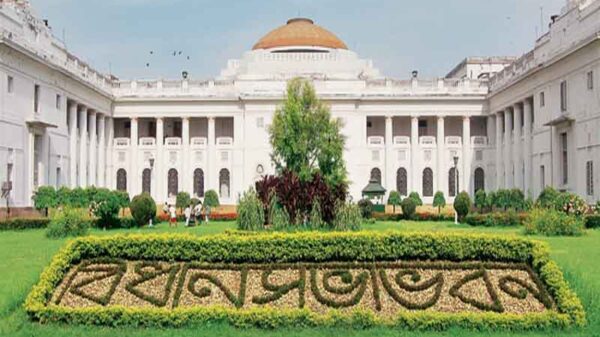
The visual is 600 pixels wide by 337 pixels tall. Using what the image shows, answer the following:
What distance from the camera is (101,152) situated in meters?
52.6

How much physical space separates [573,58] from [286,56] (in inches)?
Result: 969

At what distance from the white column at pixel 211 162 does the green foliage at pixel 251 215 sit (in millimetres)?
33821

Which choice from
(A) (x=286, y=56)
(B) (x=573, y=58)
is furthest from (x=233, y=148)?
(B) (x=573, y=58)

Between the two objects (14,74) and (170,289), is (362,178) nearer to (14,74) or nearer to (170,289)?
(14,74)

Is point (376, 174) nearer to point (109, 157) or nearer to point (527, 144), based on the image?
point (527, 144)

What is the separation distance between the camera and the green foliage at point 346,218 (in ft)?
67.9

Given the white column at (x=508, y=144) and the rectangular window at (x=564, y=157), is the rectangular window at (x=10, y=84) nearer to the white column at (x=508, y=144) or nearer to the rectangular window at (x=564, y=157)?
the rectangular window at (x=564, y=157)

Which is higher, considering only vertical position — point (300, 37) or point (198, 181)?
point (300, 37)

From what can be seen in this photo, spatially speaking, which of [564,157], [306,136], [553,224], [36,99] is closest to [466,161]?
[564,157]

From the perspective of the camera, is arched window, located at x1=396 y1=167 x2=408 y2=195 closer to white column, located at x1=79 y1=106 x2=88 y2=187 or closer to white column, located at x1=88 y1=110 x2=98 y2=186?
white column, located at x1=88 y1=110 x2=98 y2=186

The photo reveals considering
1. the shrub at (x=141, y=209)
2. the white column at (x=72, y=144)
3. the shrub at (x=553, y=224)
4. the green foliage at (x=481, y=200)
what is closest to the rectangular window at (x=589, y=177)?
the green foliage at (x=481, y=200)

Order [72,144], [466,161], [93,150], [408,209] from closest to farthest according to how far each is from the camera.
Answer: [408,209]
[72,144]
[93,150]
[466,161]

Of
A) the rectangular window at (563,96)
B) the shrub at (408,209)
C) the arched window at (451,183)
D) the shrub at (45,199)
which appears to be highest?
the rectangular window at (563,96)

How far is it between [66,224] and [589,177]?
992 inches
